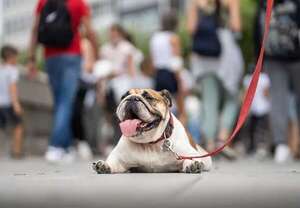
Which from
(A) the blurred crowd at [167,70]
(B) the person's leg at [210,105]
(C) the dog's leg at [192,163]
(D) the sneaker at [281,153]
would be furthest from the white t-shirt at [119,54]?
(C) the dog's leg at [192,163]

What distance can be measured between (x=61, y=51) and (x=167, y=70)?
2.87 metres

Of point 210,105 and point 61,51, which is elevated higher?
point 61,51

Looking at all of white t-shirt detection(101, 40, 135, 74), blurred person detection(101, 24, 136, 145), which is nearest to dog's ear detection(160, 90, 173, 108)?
blurred person detection(101, 24, 136, 145)

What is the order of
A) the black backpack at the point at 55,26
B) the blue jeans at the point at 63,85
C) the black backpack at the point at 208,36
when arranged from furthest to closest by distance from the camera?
the black backpack at the point at 208,36 → the blue jeans at the point at 63,85 → the black backpack at the point at 55,26

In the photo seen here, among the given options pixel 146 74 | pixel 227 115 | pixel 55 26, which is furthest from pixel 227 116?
pixel 146 74

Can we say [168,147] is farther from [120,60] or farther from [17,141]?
[17,141]

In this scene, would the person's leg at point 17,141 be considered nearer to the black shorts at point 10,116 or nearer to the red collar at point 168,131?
the black shorts at point 10,116

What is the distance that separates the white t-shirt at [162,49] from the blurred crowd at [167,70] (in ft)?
0.04

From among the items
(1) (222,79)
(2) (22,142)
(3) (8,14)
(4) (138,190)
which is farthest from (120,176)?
(3) (8,14)

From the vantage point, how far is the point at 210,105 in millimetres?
10875

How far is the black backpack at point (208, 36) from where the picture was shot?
1082cm

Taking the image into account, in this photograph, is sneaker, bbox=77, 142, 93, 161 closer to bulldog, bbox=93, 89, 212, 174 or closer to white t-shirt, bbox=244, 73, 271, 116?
white t-shirt, bbox=244, 73, 271, 116

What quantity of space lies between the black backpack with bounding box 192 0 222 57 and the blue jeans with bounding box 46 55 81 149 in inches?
62.8

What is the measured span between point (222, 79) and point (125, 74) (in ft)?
9.81
